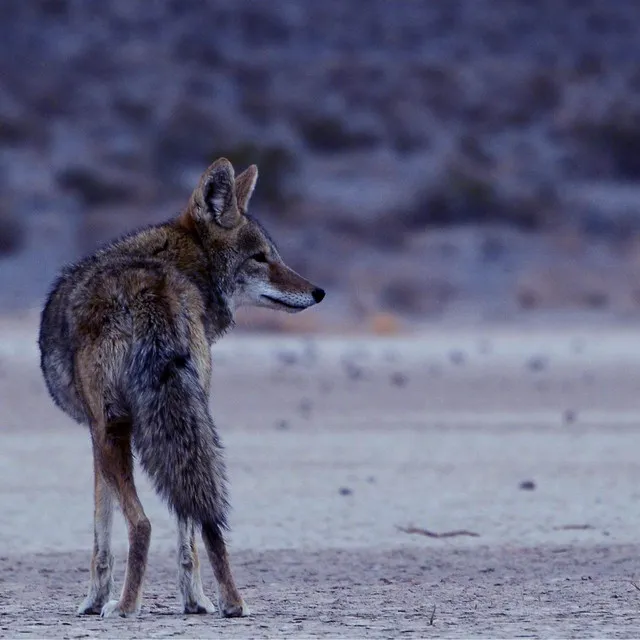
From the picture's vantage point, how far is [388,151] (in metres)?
36.8

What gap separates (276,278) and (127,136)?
30894mm

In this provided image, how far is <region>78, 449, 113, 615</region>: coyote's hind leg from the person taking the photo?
20.0 feet

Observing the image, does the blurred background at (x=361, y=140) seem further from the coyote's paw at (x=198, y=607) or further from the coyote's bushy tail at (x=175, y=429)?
the coyote's bushy tail at (x=175, y=429)

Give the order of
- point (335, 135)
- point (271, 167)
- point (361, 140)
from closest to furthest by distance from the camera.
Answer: point (271, 167) → point (335, 135) → point (361, 140)

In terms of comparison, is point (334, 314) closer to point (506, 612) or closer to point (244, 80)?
point (506, 612)

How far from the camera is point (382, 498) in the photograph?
9547 millimetres

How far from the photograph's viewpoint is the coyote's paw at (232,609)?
5.76 meters

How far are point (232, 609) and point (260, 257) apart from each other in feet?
5.21

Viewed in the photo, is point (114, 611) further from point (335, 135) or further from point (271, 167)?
point (335, 135)

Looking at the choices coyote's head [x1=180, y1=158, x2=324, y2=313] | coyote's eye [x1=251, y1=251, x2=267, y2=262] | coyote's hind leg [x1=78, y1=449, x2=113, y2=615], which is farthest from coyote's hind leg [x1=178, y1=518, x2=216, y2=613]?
coyote's eye [x1=251, y1=251, x2=267, y2=262]

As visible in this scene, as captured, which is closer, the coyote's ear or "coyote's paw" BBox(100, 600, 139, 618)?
"coyote's paw" BBox(100, 600, 139, 618)

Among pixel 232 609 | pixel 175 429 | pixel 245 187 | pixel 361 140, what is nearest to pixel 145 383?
pixel 175 429

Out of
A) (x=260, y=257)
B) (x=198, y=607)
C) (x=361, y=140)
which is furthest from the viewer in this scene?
(x=361, y=140)

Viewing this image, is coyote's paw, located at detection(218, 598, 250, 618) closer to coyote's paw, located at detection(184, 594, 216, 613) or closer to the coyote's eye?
coyote's paw, located at detection(184, 594, 216, 613)
